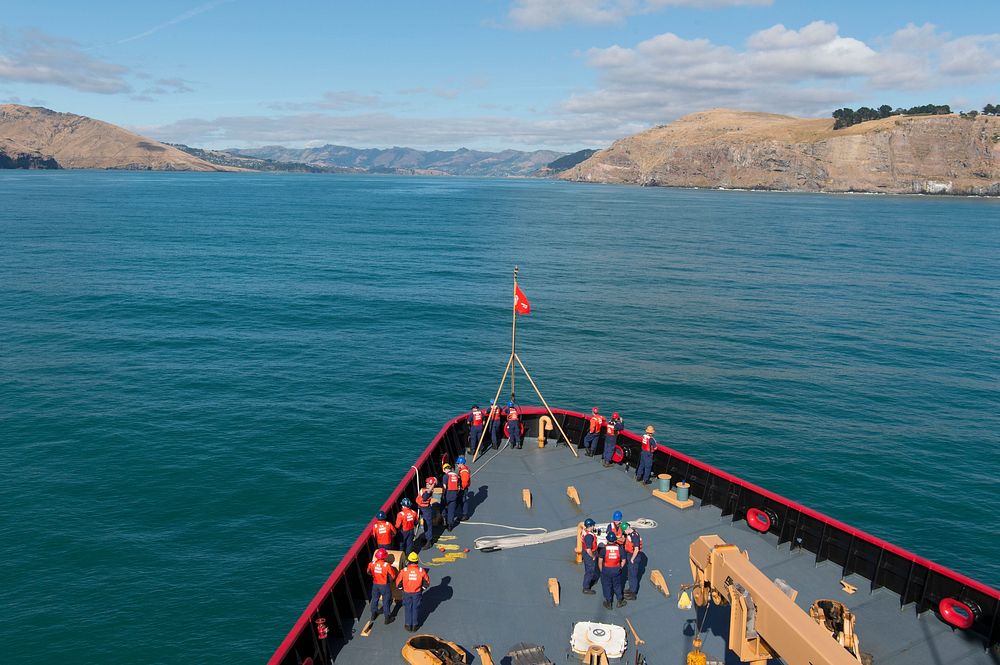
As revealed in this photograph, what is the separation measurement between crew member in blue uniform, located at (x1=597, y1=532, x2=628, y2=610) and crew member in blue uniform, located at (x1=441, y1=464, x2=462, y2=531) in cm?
468

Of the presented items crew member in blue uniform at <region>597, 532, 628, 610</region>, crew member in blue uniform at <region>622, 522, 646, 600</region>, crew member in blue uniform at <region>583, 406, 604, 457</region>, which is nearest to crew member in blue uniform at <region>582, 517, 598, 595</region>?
crew member in blue uniform at <region>597, 532, 628, 610</region>

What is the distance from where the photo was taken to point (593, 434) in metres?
23.0

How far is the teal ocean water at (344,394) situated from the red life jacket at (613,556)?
12173mm

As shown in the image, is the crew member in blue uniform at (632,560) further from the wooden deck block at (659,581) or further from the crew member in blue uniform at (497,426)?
the crew member in blue uniform at (497,426)

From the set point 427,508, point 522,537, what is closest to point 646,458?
point 522,537

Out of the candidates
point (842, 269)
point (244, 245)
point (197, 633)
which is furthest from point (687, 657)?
point (244, 245)

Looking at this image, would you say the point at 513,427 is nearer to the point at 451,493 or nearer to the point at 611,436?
the point at 611,436

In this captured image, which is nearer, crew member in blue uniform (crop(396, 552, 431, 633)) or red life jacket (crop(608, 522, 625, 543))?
crew member in blue uniform (crop(396, 552, 431, 633))

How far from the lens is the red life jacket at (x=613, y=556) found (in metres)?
14.1

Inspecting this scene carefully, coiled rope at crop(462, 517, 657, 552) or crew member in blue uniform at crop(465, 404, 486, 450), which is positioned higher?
crew member in blue uniform at crop(465, 404, 486, 450)

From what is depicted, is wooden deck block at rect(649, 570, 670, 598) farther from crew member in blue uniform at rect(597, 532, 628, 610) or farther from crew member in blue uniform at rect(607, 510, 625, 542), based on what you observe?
crew member in blue uniform at rect(607, 510, 625, 542)

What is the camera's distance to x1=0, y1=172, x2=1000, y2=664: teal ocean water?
23812mm

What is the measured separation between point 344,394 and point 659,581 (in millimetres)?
29375

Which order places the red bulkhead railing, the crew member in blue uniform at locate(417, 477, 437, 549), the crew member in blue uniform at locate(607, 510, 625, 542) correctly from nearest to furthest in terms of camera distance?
the red bulkhead railing
the crew member in blue uniform at locate(607, 510, 625, 542)
the crew member in blue uniform at locate(417, 477, 437, 549)
